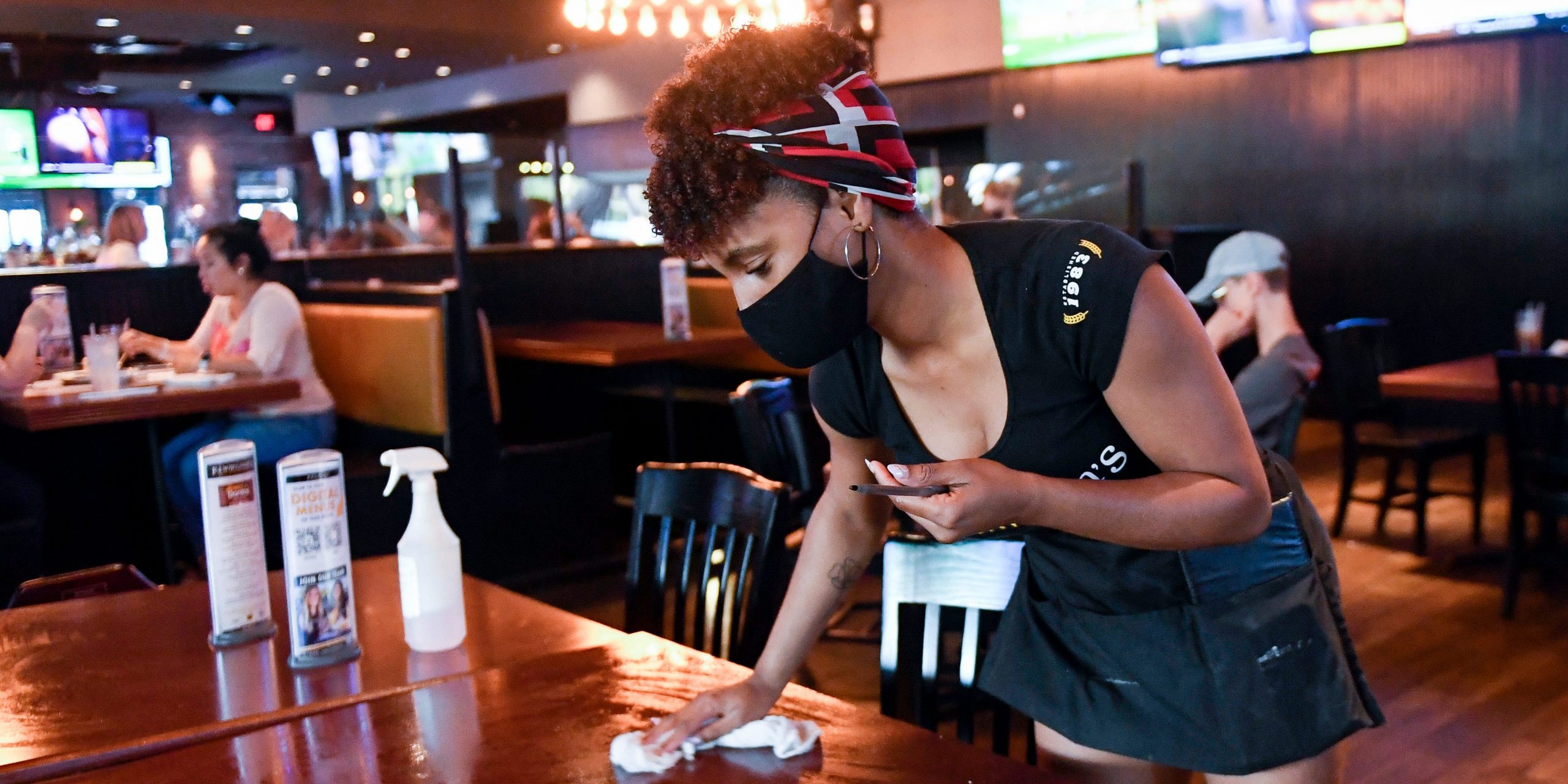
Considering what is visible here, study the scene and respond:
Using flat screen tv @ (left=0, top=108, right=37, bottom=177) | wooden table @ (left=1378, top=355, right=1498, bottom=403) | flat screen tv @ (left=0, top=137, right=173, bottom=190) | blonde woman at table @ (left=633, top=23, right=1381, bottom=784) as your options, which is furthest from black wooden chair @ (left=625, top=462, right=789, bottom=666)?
flat screen tv @ (left=0, top=108, right=37, bottom=177)

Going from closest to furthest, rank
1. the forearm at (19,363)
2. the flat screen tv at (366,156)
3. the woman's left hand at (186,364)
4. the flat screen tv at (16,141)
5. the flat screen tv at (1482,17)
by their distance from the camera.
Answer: the forearm at (19,363)
the woman's left hand at (186,364)
the flat screen tv at (1482,17)
the flat screen tv at (16,141)
the flat screen tv at (366,156)

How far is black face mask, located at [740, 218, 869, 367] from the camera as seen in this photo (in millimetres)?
1175

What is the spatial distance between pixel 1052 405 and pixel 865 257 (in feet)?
0.72

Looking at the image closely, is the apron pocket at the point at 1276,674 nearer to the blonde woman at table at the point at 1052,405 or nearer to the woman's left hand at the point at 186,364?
the blonde woman at table at the point at 1052,405

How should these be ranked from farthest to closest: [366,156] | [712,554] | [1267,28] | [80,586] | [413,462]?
[366,156]
[1267,28]
[80,586]
[712,554]
[413,462]

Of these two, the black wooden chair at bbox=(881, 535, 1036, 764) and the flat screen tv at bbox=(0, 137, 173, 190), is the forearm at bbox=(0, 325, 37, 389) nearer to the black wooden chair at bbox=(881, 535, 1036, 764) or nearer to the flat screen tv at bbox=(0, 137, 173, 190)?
the black wooden chair at bbox=(881, 535, 1036, 764)

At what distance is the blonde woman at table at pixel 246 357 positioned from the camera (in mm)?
4438

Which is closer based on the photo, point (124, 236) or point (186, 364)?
point (186, 364)

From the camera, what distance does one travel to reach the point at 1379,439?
4.81 meters

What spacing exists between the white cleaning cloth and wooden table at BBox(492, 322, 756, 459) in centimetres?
307

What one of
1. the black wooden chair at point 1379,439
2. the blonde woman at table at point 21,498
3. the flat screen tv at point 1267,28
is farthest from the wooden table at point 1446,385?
the blonde woman at table at point 21,498

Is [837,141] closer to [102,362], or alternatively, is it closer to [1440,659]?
[1440,659]

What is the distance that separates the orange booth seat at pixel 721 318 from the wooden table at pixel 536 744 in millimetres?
4222

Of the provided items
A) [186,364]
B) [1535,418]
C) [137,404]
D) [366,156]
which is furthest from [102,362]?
[366,156]
